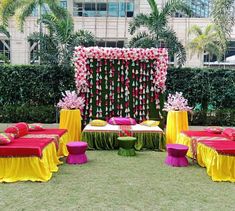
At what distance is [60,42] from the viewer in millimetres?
10984

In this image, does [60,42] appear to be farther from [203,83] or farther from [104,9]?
[104,9]

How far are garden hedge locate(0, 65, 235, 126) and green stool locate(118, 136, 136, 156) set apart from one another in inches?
183

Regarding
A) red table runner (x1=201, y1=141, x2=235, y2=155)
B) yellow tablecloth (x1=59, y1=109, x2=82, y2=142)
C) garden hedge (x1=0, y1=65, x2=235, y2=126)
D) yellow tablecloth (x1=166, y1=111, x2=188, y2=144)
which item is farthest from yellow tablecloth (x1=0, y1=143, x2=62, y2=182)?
Result: garden hedge (x1=0, y1=65, x2=235, y2=126)

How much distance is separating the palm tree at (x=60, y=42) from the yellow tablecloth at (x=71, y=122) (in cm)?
363

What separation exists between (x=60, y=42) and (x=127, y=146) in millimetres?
5680

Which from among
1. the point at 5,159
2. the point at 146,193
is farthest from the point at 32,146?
the point at 146,193

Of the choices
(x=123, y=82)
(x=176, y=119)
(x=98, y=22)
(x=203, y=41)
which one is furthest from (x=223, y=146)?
(x=98, y=22)

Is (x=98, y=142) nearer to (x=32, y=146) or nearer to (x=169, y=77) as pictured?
(x=32, y=146)

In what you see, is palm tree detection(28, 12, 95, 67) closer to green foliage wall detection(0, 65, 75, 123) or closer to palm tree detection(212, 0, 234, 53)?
green foliage wall detection(0, 65, 75, 123)

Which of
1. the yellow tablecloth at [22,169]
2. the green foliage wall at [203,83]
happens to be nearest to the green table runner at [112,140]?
the yellow tablecloth at [22,169]

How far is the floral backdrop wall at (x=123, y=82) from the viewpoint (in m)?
8.15

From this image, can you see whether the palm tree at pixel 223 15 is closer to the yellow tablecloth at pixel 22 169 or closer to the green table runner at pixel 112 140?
the green table runner at pixel 112 140

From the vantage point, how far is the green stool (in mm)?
6552

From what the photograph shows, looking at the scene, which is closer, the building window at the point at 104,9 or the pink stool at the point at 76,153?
the pink stool at the point at 76,153
